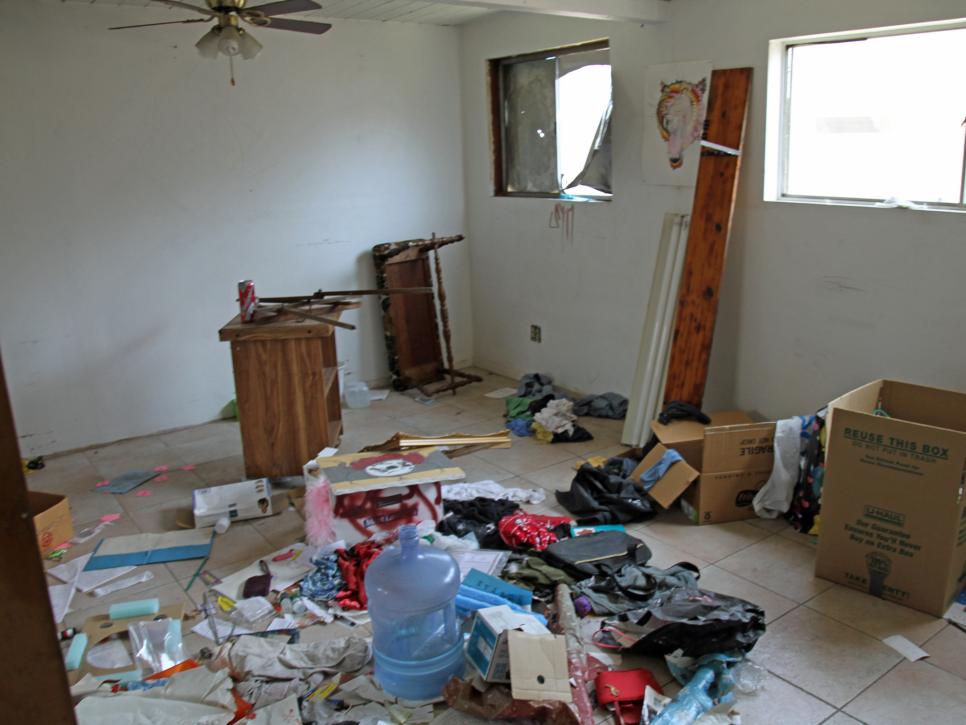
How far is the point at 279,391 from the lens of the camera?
3.78 meters

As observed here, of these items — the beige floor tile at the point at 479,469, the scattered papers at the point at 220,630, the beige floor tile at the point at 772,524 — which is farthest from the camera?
the beige floor tile at the point at 479,469

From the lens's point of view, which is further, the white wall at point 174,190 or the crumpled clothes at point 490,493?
the white wall at point 174,190

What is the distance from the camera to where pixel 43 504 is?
3.39 m

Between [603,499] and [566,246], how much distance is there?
2021mm

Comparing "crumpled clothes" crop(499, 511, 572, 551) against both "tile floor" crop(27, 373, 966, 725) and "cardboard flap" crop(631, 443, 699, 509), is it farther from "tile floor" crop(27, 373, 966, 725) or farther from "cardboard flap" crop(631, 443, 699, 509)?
"cardboard flap" crop(631, 443, 699, 509)

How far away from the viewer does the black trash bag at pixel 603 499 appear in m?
3.42

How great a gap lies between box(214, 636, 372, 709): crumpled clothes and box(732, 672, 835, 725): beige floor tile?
115 cm

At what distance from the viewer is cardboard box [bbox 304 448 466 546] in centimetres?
317

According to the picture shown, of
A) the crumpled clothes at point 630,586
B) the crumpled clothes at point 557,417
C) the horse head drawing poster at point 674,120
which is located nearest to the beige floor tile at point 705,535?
the crumpled clothes at point 630,586

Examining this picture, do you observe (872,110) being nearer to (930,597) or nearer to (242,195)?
(930,597)

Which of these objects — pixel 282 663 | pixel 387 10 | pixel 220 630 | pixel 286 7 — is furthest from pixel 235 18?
pixel 282 663

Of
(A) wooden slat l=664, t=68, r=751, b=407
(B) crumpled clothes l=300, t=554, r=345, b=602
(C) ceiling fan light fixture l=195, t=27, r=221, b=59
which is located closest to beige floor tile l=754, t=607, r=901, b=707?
(B) crumpled clothes l=300, t=554, r=345, b=602

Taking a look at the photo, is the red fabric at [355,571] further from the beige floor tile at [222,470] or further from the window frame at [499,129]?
the window frame at [499,129]

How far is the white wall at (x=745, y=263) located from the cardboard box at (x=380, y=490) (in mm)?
1772
